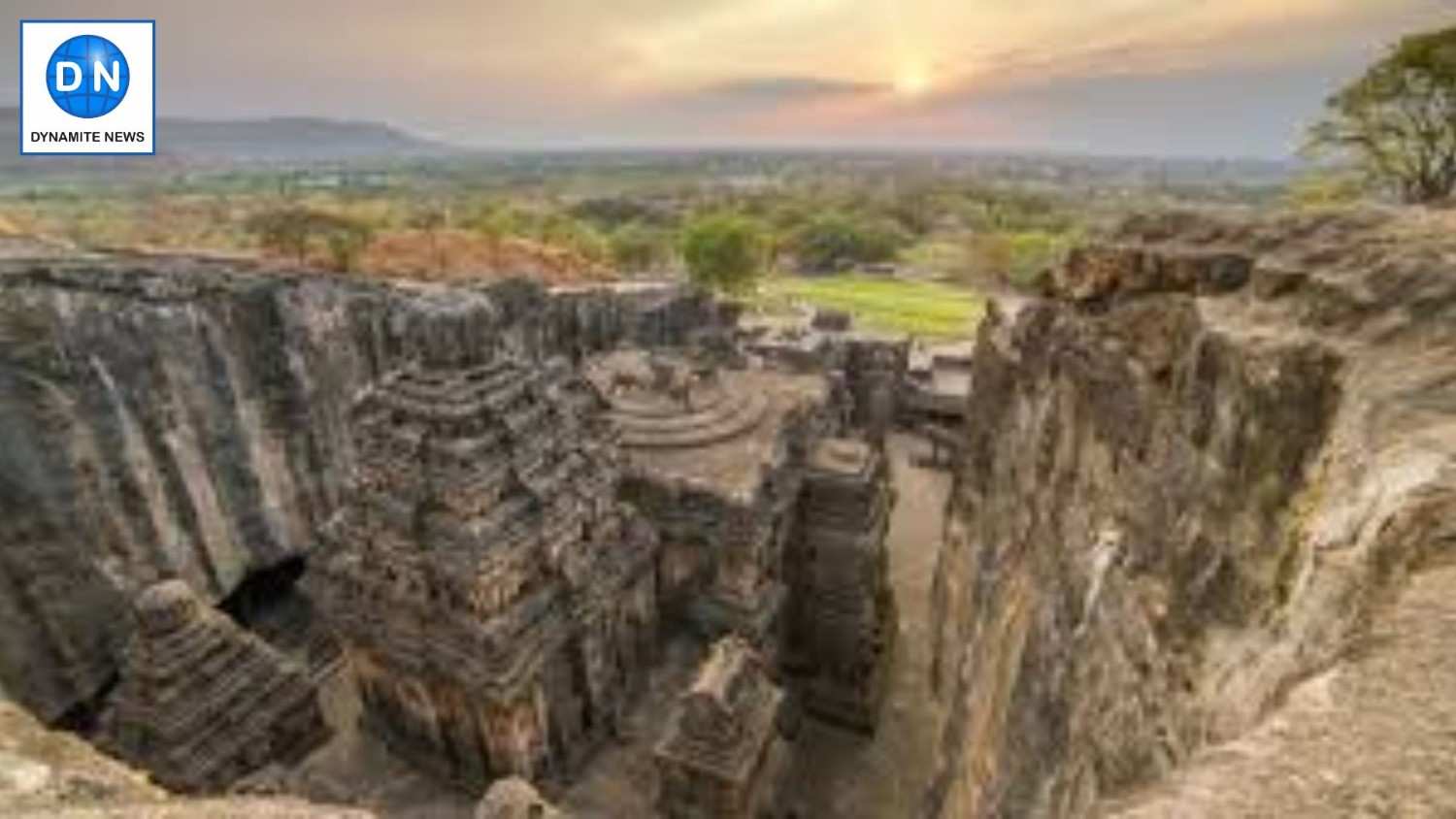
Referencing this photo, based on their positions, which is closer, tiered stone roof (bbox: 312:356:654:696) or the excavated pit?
the excavated pit

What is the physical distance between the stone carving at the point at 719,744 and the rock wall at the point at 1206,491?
3.29m

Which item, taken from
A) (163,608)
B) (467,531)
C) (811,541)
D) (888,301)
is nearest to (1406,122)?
(811,541)

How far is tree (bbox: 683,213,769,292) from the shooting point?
59.6 m

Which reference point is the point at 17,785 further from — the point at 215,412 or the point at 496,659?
the point at 215,412

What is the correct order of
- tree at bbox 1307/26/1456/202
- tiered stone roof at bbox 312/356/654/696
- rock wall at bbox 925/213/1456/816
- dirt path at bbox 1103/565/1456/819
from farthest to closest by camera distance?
tree at bbox 1307/26/1456/202, tiered stone roof at bbox 312/356/654/696, rock wall at bbox 925/213/1456/816, dirt path at bbox 1103/565/1456/819

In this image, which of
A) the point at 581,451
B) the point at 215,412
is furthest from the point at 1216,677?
the point at 215,412

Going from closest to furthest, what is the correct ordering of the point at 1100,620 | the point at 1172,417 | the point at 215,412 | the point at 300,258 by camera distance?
the point at 1100,620 < the point at 1172,417 < the point at 215,412 < the point at 300,258

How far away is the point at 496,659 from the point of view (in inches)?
541

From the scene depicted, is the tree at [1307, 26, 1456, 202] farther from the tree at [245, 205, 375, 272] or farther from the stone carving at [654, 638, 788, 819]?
the tree at [245, 205, 375, 272]

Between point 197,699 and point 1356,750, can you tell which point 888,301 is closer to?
point 197,699

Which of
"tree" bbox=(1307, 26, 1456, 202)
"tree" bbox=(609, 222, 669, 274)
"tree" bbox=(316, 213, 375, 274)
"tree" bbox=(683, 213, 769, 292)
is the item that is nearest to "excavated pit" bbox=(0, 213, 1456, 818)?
"tree" bbox=(1307, 26, 1456, 202)

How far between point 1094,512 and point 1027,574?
6.92 feet

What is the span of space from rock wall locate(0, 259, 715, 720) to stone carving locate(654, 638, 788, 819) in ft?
23.3

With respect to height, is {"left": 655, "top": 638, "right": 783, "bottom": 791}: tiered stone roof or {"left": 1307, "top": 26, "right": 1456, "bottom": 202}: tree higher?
{"left": 1307, "top": 26, "right": 1456, "bottom": 202}: tree
